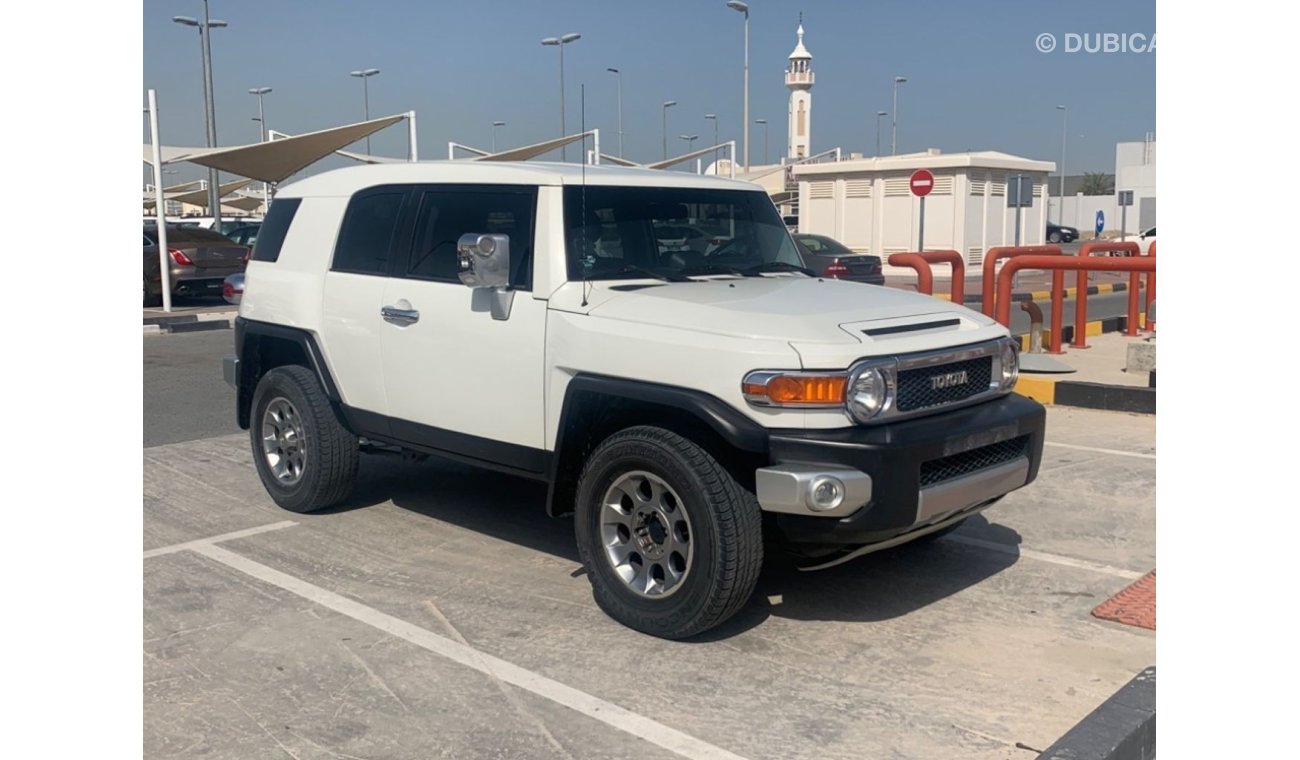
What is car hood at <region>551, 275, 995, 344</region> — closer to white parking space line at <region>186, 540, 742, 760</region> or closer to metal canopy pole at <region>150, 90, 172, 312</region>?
white parking space line at <region>186, 540, 742, 760</region>

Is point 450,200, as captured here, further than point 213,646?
Yes

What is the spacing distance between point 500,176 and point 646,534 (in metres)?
1.87

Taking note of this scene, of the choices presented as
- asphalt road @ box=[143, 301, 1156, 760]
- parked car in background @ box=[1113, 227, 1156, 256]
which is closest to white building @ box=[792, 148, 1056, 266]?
parked car in background @ box=[1113, 227, 1156, 256]

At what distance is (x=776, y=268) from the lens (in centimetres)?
578

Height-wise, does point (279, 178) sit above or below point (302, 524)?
above

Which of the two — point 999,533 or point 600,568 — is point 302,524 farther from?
point 999,533

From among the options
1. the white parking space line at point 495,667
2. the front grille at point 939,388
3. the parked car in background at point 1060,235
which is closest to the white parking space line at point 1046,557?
the front grille at point 939,388

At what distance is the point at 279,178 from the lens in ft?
69.9

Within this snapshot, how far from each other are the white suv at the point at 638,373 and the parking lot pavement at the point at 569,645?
0.33m

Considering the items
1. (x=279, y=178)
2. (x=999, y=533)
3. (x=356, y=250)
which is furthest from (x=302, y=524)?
(x=279, y=178)

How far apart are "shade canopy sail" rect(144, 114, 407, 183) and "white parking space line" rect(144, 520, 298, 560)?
1291 centimetres

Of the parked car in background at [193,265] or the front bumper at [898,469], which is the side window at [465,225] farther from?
the parked car in background at [193,265]
